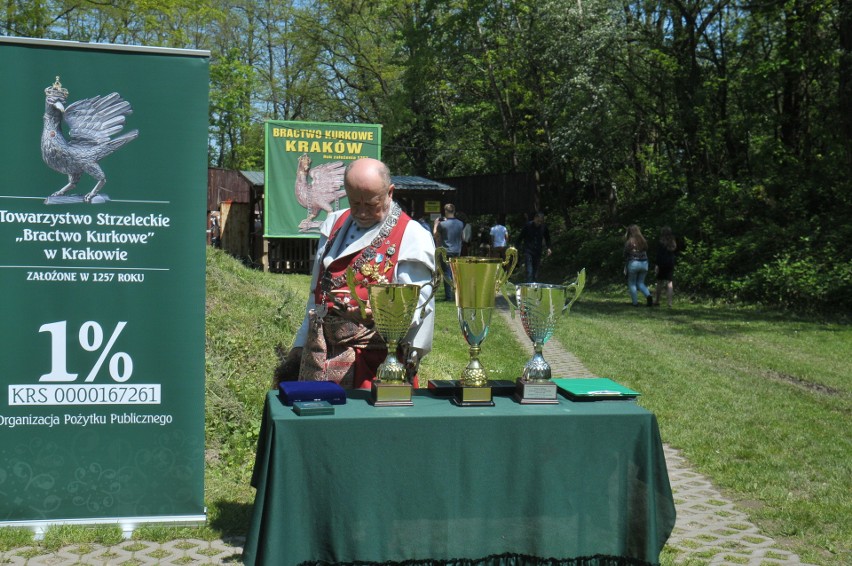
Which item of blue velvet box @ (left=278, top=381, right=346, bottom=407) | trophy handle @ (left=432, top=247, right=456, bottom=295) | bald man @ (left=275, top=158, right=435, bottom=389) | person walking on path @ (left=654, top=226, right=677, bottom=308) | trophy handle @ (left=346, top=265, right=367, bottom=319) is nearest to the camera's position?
blue velvet box @ (left=278, top=381, right=346, bottom=407)

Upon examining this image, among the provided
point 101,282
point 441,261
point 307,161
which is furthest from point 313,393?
point 307,161

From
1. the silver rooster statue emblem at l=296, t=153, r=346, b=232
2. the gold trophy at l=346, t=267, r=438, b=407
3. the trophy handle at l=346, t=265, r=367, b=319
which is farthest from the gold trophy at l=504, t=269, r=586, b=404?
the silver rooster statue emblem at l=296, t=153, r=346, b=232

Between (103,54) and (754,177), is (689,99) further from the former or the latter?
(103,54)

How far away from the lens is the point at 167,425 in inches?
201

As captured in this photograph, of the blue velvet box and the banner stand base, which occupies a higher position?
the blue velvet box

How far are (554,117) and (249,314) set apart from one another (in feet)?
72.0

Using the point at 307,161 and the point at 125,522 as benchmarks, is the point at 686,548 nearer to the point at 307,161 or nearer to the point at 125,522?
the point at 125,522

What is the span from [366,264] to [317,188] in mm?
18720

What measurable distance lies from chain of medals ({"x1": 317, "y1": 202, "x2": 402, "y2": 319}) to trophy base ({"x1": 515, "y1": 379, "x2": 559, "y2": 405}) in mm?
1004

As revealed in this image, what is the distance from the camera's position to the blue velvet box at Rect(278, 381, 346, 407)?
368 cm

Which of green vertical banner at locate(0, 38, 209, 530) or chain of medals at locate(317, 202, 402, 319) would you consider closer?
chain of medals at locate(317, 202, 402, 319)

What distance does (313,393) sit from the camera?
3693mm

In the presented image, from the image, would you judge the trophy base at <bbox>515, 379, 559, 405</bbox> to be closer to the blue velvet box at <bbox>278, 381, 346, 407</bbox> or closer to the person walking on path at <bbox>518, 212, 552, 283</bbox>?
the blue velvet box at <bbox>278, 381, 346, 407</bbox>

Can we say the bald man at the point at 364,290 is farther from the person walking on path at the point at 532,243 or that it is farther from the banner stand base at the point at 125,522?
the person walking on path at the point at 532,243
